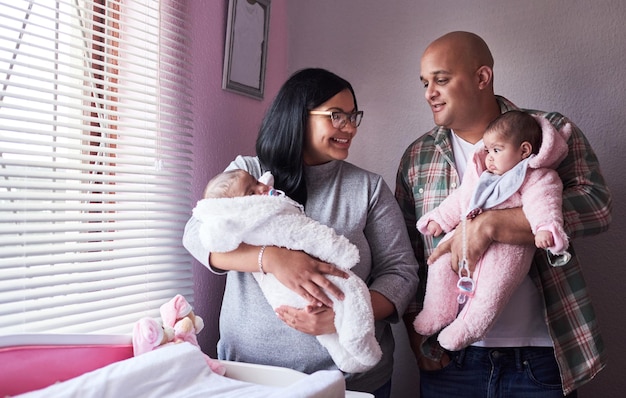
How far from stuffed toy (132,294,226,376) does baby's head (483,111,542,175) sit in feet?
3.04

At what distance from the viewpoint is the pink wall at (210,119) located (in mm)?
1797

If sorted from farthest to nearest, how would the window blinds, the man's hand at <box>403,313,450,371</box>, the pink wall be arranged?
the pink wall < the man's hand at <box>403,313,450,371</box> < the window blinds

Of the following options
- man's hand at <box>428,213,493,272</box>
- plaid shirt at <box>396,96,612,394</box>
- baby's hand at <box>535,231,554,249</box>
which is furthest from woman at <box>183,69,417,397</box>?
baby's hand at <box>535,231,554,249</box>

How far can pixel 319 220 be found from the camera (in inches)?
60.5

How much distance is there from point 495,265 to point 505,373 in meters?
0.40

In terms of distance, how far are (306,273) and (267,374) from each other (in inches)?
10.6

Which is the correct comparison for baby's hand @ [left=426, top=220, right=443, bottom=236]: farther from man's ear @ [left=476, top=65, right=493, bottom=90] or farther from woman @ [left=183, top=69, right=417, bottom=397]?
man's ear @ [left=476, top=65, right=493, bottom=90]

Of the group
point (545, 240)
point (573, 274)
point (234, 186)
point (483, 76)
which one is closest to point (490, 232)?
point (545, 240)

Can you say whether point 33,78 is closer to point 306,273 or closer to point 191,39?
point 191,39

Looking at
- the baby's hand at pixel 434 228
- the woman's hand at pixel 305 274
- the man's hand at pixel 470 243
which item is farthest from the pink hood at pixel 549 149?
the woman's hand at pixel 305 274

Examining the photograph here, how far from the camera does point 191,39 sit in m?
1.78

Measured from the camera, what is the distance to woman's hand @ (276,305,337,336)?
129cm

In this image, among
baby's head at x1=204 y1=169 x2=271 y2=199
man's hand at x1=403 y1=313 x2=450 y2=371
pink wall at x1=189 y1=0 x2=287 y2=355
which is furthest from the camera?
pink wall at x1=189 y1=0 x2=287 y2=355

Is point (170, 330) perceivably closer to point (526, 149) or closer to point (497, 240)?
point (497, 240)
